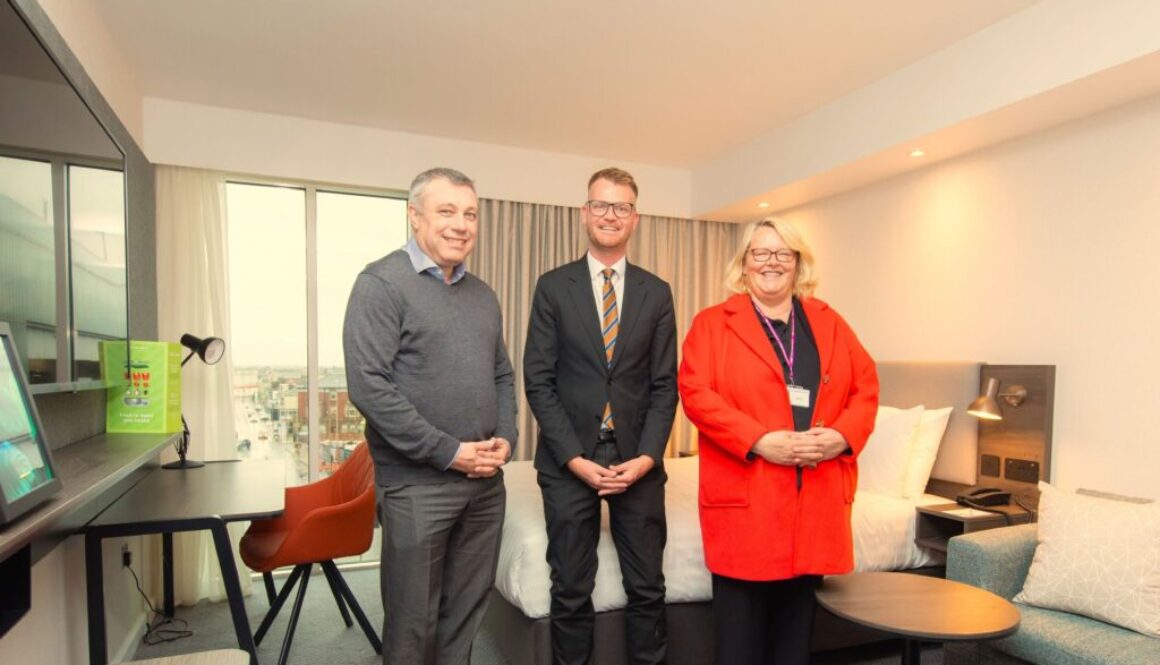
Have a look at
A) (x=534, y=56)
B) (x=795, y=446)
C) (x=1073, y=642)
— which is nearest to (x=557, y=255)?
(x=534, y=56)

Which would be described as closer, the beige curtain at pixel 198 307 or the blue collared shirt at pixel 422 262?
the blue collared shirt at pixel 422 262

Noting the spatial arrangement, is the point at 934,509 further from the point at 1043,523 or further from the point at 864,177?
the point at 864,177

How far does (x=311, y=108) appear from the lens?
12.9ft

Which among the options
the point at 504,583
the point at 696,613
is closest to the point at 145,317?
the point at 504,583

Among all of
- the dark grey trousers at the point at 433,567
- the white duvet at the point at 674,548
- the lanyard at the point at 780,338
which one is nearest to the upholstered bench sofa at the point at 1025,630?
the white duvet at the point at 674,548

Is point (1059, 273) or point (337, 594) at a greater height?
point (1059, 273)

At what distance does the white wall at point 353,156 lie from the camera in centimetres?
384

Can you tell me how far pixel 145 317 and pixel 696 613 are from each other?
303cm

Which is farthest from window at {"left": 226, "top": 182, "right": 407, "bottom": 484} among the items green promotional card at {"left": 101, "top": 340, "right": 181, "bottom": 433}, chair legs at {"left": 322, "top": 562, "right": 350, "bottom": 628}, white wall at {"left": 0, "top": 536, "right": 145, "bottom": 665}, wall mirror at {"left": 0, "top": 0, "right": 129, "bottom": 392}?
wall mirror at {"left": 0, "top": 0, "right": 129, "bottom": 392}

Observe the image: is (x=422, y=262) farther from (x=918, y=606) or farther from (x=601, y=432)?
(x=918, y=606)

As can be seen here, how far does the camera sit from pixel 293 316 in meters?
4.29

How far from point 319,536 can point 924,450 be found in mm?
2809

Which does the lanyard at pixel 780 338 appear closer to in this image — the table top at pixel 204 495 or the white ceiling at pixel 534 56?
the white ceiling at pixel 534 56

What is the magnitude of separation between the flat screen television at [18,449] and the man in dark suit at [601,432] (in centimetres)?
127
